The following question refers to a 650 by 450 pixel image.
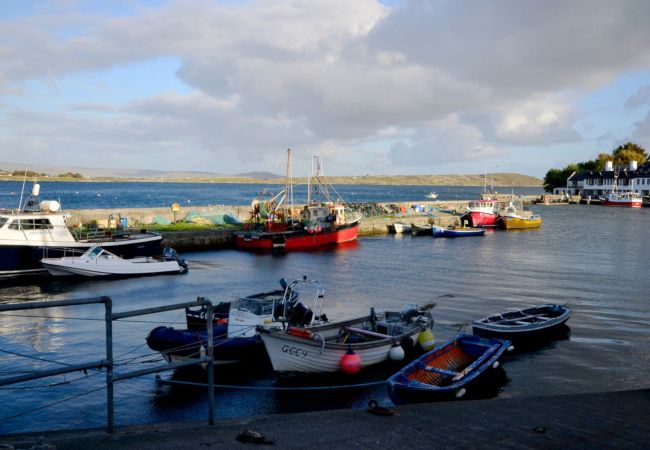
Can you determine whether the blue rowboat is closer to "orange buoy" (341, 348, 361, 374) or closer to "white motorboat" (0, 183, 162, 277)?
"white motorboat" (0, 183, 162, 277)

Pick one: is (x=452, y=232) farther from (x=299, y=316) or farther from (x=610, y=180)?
(x=610, y=180)

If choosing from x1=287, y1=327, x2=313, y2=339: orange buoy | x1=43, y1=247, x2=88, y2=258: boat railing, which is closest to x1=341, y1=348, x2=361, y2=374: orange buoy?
x1=287, y1=327, x2=313, y2=339: orange buoy

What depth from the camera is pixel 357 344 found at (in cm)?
1519

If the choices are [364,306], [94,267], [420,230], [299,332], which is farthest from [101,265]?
[420,230]

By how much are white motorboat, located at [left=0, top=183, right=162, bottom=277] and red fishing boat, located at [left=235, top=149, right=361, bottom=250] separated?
479 inches

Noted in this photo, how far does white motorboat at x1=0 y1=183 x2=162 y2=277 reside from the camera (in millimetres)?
31438

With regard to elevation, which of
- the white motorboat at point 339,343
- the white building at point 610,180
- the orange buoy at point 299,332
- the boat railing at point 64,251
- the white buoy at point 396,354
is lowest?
the white buoy at point 396,354

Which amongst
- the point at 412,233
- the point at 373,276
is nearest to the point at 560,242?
the point at 412,233

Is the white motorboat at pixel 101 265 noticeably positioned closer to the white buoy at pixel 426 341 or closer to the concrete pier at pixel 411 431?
the white buoy at pixel 426 341

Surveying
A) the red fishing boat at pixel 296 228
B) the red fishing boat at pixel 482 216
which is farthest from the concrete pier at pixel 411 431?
the red fishing boat at pixel 482 216

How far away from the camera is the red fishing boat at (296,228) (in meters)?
45.8

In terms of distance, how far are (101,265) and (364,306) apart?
1541 cm

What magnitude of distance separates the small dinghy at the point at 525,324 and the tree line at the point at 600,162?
14098cm

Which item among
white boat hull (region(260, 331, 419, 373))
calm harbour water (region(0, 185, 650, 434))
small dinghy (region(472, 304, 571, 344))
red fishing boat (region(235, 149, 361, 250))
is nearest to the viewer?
calm harbour water (region(0, 185, 650, 434))
